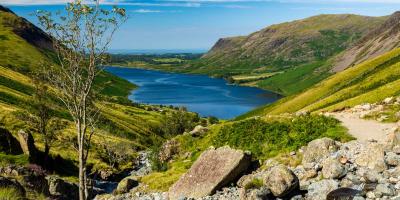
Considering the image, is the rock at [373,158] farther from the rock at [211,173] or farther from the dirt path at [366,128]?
the dirt path at [366,128]

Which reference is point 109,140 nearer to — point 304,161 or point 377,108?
point 377,108

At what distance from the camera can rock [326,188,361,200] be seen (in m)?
27.3

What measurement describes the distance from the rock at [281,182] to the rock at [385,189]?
609cm

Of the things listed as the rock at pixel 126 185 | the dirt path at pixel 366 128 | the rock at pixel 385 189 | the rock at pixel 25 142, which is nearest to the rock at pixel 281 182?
the rock at pixel 385 189

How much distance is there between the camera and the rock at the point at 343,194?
89.5ft

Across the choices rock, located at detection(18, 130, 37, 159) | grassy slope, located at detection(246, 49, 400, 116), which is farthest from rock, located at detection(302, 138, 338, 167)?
rock, located at detection(18, 130, 37, 159)

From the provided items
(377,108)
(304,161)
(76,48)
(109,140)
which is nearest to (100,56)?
(76,48)

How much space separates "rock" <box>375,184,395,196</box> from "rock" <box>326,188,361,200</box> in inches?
48.4

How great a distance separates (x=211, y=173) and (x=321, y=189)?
10.4 metres

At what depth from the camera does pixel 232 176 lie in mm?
37094

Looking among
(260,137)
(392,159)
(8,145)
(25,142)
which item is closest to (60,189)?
(25,142)

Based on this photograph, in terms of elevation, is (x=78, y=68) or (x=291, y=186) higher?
(x=78, y=68)

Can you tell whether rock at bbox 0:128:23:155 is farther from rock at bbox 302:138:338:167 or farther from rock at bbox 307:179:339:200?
rock at bbox 307:179:339:200

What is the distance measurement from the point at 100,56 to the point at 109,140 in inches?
4683
